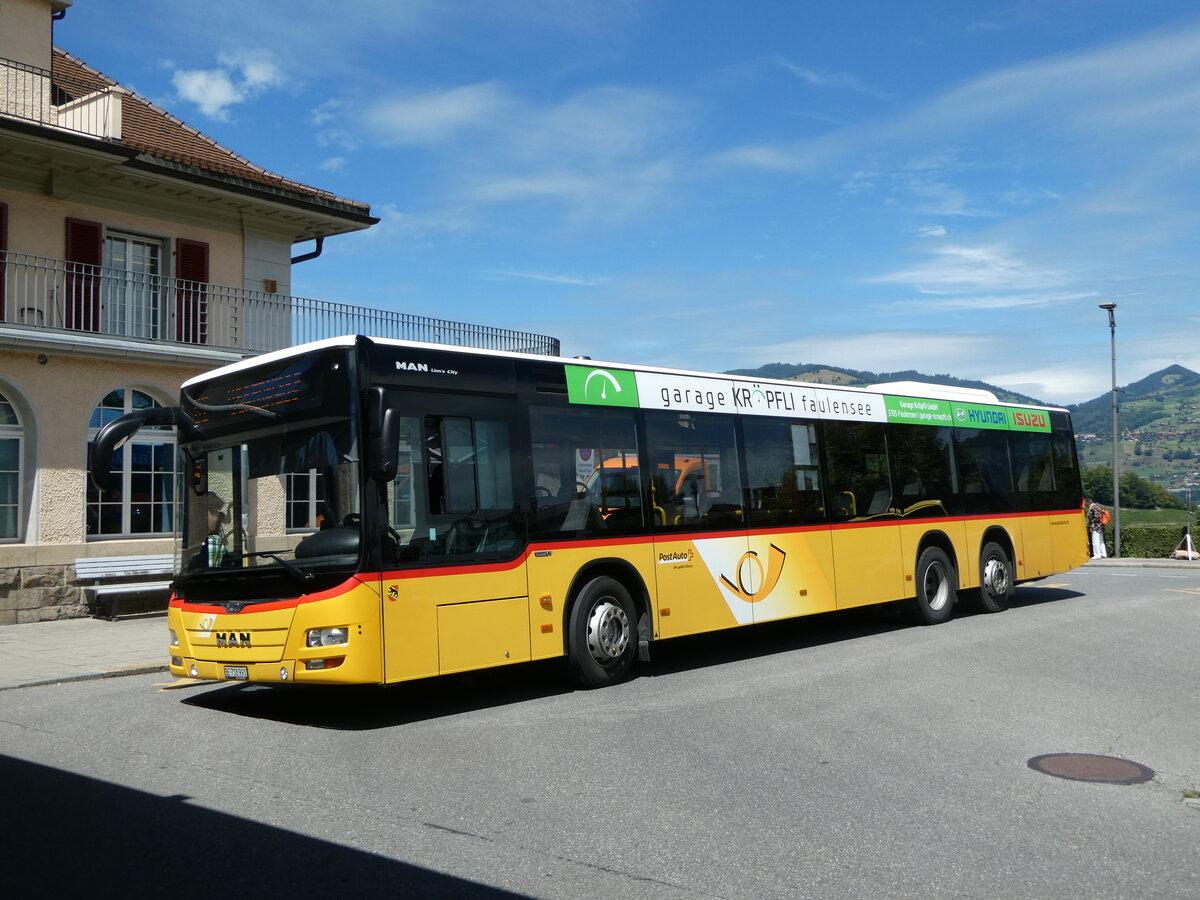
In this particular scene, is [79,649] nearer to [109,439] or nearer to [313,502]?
[109,439]

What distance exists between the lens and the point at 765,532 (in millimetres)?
12336

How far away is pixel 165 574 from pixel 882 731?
13.5m

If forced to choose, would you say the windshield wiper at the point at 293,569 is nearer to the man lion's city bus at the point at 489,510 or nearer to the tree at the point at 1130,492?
the man lion's city bus at the point at 489,510

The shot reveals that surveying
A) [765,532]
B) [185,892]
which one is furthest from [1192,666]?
[185,892]

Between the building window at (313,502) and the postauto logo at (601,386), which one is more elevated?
the postauto logo at (601,386)

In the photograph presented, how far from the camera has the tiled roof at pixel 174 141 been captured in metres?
20.2

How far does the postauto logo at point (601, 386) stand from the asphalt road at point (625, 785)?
2.66 meters

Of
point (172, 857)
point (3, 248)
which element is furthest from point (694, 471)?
point (3, 248)

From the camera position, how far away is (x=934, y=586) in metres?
15.3

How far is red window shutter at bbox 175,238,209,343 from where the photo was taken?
20203 mm

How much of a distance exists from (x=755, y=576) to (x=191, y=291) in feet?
41.7

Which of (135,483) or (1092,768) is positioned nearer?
(1092,768)

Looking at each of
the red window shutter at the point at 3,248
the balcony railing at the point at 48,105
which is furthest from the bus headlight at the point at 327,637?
the balcony railing at the point at 48,105

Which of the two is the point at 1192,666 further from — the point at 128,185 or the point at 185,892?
the point at 128,185
